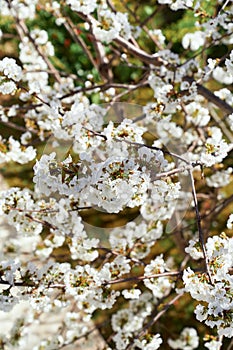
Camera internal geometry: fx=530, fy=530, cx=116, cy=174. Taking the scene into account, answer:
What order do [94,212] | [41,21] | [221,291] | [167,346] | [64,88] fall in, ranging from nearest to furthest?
[221,291]
[64,88]
[167,346]
[94,212]
[41,21]

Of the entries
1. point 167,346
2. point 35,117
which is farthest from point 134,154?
point 167,346

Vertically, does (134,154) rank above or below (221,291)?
above

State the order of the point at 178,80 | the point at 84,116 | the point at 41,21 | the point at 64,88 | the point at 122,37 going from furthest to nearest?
the point at 41,21
the point at 64,88
the point at 122,37
the point at 178,80
the point at 84,116

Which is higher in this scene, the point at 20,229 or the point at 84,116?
the point at 84,116

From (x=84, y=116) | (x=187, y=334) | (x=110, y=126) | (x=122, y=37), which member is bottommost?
(x=187, y=334)

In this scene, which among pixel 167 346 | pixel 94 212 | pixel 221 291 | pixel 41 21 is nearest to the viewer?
pixel 221 291

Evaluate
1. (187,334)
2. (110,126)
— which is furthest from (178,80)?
(187,334)

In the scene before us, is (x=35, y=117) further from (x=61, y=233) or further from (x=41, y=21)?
(x=41, y=21)

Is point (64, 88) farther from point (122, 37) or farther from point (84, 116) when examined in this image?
point (84, 116)

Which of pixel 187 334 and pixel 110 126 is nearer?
pixel 110 126
